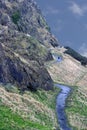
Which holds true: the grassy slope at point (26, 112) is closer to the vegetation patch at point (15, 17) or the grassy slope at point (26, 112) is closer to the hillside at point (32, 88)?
the hillside at point (32, 88)

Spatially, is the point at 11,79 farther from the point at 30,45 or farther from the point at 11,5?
the point at 11,5

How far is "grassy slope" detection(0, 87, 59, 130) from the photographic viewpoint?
6819cm

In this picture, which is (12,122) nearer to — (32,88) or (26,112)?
(26,112)

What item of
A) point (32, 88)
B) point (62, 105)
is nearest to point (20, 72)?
point (32, 88)

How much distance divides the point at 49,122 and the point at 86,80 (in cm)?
6321

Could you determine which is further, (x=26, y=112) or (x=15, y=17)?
(x=15, y=17)

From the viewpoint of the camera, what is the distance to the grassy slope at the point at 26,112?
224 feet

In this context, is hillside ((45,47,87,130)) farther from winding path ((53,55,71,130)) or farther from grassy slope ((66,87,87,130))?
winding path ((53,55,71,130))

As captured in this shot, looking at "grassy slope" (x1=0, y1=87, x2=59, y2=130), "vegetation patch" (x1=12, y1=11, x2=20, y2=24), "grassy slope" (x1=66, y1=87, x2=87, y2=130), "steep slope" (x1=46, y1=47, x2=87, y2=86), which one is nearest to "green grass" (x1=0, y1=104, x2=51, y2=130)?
"grassy slope" (x1=0, y1=87, x2=59, y2=130)

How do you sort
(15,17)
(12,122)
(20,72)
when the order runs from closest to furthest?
(12,122), (20,72), (15,17)

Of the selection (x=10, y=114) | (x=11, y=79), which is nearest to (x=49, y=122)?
(x=10, y=114)

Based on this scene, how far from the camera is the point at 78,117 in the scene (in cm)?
9281

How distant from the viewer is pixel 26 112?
261 feet

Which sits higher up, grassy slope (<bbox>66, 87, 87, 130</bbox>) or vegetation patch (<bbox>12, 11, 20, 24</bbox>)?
vegetation patch (<bbox>12, 11, 20, 24</bbox>)
